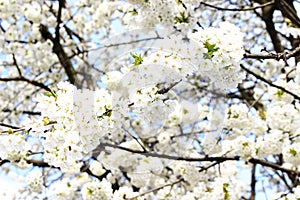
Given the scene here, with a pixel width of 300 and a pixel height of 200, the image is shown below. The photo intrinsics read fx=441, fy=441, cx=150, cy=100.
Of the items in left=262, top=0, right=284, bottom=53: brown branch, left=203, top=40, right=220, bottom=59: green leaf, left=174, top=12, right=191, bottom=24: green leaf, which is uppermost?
left=262, top=0, right=284, bottom=53: brown branch

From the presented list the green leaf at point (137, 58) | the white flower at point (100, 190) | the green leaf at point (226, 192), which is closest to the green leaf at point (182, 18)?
the green leaf at point (137, 58)

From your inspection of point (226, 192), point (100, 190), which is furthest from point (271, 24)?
point (100, 190)

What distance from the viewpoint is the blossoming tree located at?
7.38ft

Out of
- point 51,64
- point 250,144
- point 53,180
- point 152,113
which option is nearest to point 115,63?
point 51,64

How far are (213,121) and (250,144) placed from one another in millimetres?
984

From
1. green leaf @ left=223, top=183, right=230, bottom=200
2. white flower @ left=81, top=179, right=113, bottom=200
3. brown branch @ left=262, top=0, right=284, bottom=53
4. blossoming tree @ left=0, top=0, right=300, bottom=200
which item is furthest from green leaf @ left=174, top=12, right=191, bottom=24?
brown branch @ left=262, top=0, right=284, bottom=53

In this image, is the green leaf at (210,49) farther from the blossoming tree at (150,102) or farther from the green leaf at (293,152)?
the green leaf at (293,152)

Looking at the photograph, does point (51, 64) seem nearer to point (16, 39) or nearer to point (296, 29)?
point (16, 39)

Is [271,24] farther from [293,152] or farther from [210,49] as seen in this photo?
[210,49]

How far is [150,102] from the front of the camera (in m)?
2.36

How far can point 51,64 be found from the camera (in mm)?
6434

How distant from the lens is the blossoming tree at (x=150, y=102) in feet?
7.38

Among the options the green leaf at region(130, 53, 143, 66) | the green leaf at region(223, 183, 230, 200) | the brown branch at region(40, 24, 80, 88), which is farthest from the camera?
the brown branch at region(40, 24, 80, 88)

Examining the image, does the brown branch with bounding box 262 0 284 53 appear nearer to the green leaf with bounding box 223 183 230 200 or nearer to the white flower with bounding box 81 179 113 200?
the green leaf with bounding box 223 183 230 200
